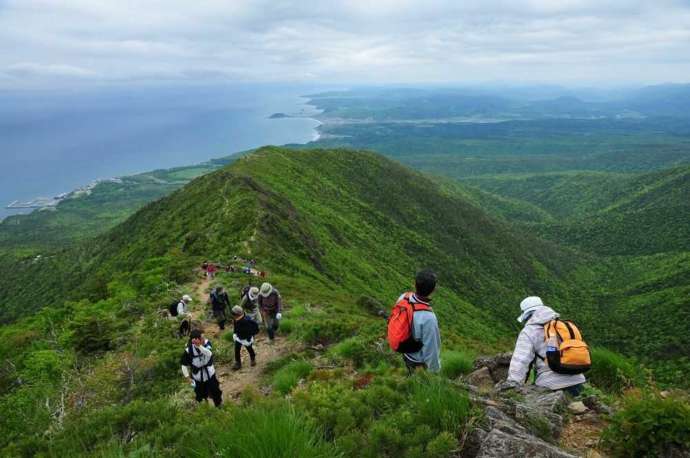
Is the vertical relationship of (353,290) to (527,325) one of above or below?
below

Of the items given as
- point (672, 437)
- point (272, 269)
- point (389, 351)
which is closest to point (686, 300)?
point (272, 269)

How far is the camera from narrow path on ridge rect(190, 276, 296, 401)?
430 inches

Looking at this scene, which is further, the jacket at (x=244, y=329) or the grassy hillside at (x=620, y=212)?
the grassy hillside at (x=620, y=212)

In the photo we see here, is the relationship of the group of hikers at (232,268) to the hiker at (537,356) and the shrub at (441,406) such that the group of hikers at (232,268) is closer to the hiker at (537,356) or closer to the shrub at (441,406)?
the hiker at (537,356)

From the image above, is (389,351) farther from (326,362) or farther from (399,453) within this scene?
(399,453)

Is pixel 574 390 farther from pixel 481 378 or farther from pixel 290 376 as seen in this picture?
pixel 290 376

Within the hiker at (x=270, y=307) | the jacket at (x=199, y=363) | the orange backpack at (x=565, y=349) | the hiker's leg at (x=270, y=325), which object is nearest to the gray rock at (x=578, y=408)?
the orange backpack at (x=565, y=349)

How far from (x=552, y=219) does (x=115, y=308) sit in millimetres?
149645

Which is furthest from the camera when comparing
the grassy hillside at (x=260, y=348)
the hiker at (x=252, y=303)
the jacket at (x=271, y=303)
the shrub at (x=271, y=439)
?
the hiker at (x=252, y=303)

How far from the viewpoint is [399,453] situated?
4.94 meters

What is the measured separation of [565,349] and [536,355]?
0.53 metres

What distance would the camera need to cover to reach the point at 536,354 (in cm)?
628

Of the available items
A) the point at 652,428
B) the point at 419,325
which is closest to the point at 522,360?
the point at 419,325

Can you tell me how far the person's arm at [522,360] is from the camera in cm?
621
